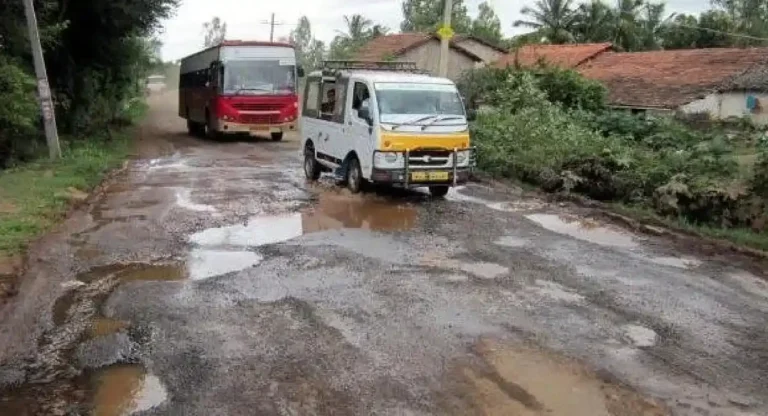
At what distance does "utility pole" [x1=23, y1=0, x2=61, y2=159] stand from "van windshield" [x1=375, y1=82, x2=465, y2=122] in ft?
26.3

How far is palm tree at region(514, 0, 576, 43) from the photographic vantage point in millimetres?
45656

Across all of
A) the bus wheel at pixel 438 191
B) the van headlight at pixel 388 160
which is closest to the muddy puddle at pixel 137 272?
the van headlight at pixel 388 160

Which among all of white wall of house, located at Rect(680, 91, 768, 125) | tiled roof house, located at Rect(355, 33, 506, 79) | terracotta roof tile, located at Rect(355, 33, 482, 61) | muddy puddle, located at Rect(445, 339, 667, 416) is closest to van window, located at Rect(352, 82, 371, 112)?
muddy puddle, located at Rect(445, 339, 667, 416)

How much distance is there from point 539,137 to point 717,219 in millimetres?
5415

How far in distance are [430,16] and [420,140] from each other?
46.4 meters

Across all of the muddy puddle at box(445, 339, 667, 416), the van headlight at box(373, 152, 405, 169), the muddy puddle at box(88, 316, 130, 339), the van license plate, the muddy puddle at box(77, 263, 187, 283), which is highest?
the van headlight at box(373, 152, 405, 169)

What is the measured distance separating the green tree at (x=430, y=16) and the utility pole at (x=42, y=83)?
129ft

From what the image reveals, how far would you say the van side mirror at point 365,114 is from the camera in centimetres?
1323

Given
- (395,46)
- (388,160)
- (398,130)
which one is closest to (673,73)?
(395,46)

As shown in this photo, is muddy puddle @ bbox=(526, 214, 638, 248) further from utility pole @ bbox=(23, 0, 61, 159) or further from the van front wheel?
utility pole @ bbox=(23, 0, 61, 159)

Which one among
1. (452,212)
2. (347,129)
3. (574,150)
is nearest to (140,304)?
(452,212)

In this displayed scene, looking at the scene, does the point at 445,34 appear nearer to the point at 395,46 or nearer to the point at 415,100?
the point at 415,100

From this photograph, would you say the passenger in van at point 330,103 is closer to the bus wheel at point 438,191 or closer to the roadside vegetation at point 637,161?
the bus wheel at point 438,191

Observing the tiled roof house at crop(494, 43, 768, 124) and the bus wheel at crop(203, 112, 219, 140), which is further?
the tiled roof house at crop(494, 43, 768, 124)
